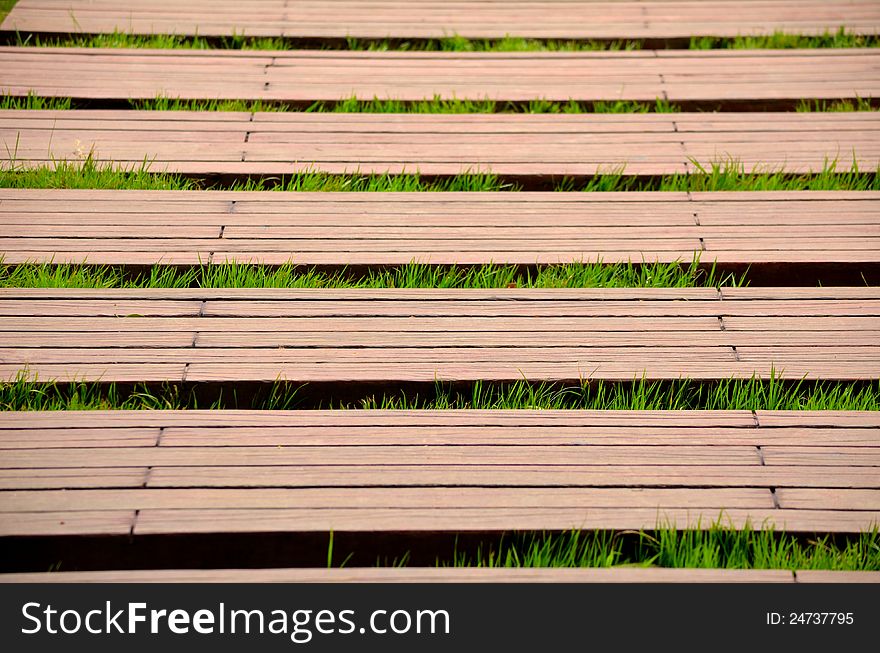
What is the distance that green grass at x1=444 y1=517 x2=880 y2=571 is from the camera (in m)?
1.68

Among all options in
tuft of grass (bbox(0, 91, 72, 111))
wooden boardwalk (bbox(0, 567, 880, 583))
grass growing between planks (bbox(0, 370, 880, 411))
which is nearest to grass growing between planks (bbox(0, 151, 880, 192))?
tuft of grass (bbox(0, 91, 72, 111))

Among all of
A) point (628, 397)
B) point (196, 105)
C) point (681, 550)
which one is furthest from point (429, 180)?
point (681, 550)

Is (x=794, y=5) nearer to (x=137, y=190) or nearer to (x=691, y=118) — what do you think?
(x=691, y=118)

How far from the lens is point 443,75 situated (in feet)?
10.2

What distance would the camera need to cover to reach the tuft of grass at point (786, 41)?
3.33m

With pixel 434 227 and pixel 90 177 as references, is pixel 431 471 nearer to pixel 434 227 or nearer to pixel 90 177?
pixel 434 227

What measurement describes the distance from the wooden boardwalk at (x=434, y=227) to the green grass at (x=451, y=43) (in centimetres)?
95

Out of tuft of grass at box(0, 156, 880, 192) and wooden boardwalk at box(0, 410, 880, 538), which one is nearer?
wooden boardwalk at box(0, 410, 880, 538)

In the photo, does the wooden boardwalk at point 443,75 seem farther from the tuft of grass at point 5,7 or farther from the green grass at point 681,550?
the green grass at point 681,550

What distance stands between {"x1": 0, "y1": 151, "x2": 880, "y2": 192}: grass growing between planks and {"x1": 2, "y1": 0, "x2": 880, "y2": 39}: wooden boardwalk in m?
0.91

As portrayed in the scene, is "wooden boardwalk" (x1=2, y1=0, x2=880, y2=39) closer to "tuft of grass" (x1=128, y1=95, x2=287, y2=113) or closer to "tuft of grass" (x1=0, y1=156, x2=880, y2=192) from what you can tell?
"tuft of grass" (x1=128, y1=95, x2=287, y2=113)

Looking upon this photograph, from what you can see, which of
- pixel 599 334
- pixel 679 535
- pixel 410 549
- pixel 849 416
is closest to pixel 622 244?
pixel 599 334

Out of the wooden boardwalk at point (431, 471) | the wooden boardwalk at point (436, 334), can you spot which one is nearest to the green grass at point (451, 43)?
the wooden boardwalk at point (436, 334)

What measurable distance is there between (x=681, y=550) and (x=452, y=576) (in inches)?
16.5
